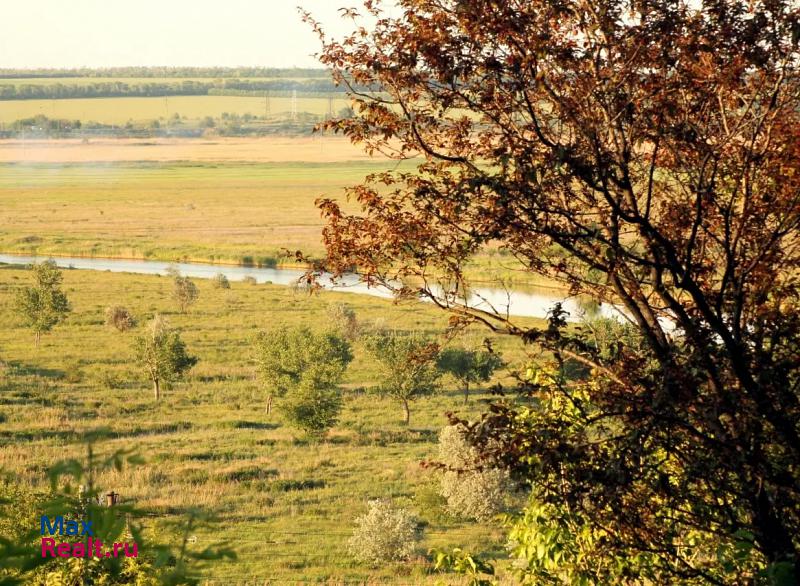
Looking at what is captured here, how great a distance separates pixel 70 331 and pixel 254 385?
15131 millimetres

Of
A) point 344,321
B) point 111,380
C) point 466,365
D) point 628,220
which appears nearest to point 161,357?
point 111,380

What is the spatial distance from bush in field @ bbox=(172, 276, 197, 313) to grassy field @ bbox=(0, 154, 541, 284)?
32.3ft

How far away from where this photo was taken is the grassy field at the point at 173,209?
8412 centimetres

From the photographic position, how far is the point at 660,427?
6066 mm

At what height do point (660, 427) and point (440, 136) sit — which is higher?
point (440, 136)

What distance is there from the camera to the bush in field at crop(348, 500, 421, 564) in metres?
20.6

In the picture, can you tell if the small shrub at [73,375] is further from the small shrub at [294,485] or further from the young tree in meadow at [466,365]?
the small shrub at [294,485]

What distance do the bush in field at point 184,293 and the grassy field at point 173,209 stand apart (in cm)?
986

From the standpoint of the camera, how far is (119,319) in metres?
49.8

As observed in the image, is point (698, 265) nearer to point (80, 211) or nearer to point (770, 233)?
point (770, 233)

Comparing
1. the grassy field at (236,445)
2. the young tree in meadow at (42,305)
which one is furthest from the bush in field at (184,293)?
the young tree in meadow at (42,305)

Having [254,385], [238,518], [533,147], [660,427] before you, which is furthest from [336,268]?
[254,385]

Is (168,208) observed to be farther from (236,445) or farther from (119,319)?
(236,445)

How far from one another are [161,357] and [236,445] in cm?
736
